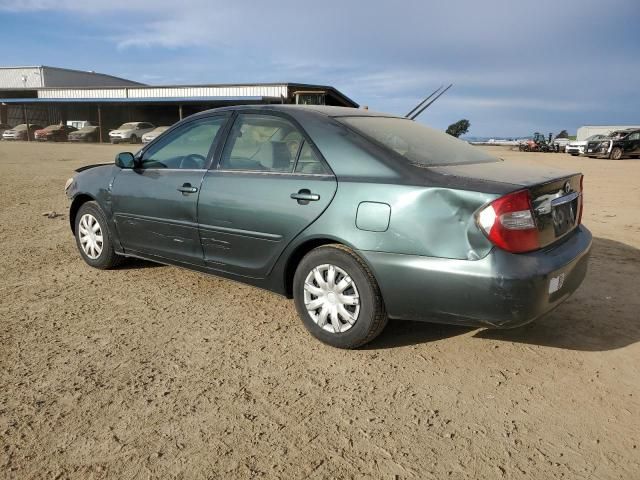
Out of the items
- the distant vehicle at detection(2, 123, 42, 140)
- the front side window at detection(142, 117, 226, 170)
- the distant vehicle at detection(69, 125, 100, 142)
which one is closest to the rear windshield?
the front side window at detection(142, 117, 226, 170)

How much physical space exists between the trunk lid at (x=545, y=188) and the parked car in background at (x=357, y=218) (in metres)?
0.01

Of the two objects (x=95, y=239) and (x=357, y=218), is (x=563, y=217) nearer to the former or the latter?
(x=357, y=218)

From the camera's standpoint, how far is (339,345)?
10.7ft

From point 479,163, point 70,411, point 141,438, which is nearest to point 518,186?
point 479,163

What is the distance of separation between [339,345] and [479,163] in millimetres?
1556

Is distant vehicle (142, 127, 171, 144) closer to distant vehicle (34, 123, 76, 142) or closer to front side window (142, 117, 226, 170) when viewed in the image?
distant vehicle (34, 123, 76, 142)

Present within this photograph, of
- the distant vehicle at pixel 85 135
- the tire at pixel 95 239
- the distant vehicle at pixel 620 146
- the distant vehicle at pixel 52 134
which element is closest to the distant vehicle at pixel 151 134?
the distant vehicle at pixel 85 135

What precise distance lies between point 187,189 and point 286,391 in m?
1.86

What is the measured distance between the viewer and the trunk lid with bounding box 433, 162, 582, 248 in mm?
2905

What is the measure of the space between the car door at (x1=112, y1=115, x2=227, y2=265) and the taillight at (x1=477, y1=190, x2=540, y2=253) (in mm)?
2147

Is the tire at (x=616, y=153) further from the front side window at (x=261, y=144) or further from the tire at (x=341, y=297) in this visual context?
the tire at (x=341, y=297)

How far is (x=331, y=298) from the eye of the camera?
10.7 ft

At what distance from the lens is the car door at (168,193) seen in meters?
3.96

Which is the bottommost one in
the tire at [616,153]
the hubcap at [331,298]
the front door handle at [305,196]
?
the hubcap at [331,298]
